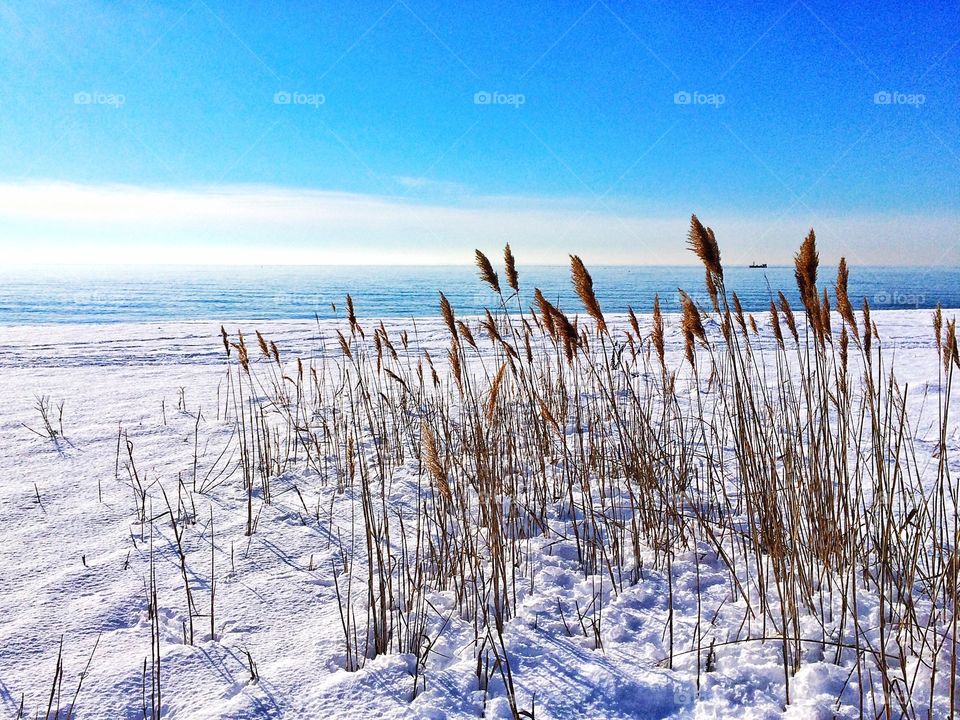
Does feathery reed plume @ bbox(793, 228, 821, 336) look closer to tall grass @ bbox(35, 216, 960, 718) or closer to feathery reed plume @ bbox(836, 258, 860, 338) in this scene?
tall grass @ bbox(35, 216, 960, 718)

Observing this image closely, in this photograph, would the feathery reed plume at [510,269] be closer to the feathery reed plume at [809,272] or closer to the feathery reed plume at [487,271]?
the feathery reed plume at [487,271]

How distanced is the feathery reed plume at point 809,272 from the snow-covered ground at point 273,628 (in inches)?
36.3

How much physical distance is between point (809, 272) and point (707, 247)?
311 millimetres

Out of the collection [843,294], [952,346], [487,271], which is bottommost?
[952,346]

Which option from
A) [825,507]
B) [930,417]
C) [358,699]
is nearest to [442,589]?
[358,699]

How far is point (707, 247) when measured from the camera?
6.31 ft

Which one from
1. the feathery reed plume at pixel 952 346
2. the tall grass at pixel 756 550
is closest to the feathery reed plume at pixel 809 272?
the tall grass at pixel 756 550

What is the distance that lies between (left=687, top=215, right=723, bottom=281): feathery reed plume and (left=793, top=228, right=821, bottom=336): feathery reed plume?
0.24m

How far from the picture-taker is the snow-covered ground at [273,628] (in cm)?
153

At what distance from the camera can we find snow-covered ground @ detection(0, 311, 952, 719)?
5.03 ft

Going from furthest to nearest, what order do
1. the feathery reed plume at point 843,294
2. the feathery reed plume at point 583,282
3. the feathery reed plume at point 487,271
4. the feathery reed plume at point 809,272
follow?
1. the feathery reed plume at point 487,271
2. the feathery reed plume at point 583,282
3. the feathery reed plume at point 843,294
4. the feathery reed plume at point 809,272
